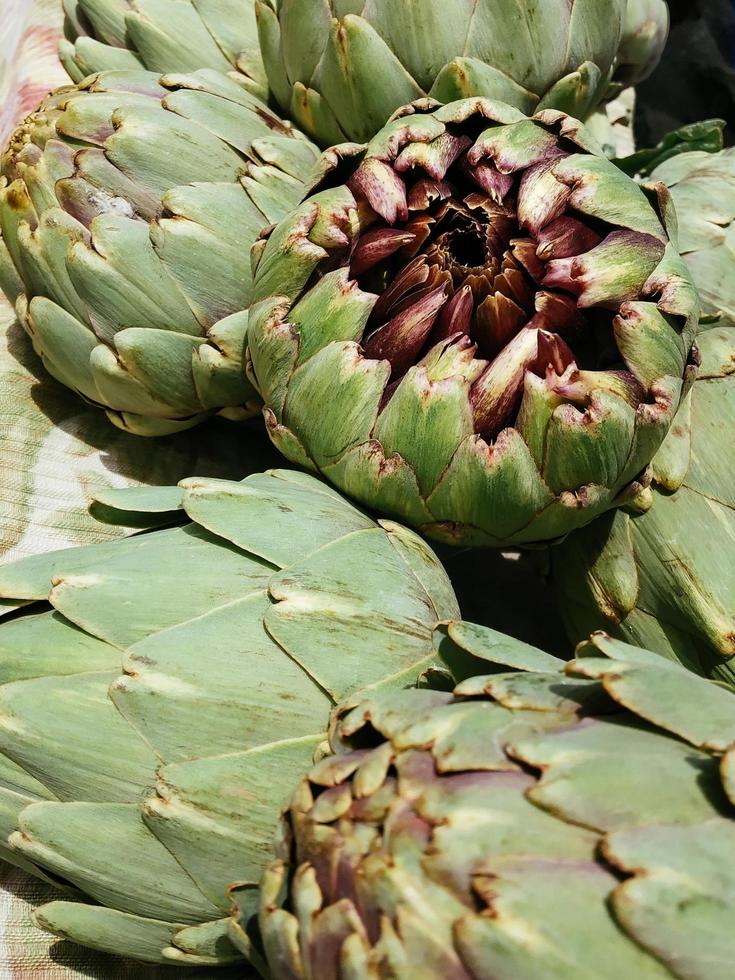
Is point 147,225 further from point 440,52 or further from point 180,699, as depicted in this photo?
point 180,699

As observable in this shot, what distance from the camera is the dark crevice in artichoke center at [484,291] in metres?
0.80

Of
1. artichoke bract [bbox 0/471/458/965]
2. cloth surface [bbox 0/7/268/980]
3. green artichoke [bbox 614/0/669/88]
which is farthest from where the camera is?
green artichoke [bbox 614/0/669/88]

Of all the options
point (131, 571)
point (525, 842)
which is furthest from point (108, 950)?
point (525, 842)

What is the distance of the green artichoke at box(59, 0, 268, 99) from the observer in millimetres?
1139

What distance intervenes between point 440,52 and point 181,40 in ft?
1.19

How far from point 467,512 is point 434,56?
465mm

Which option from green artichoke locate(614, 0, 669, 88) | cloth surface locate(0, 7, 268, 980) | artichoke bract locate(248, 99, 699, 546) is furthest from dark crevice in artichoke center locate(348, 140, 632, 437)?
green artichoke locate(614, 0, 669, 88)

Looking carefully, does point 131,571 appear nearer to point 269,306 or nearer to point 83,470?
point 269,306

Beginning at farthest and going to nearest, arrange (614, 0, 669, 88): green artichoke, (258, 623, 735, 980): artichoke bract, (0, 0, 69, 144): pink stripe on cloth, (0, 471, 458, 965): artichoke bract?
1. (0, 0, 69, 144): pink stripe on cloth
2. (614, 0, 669, 88): green artichoke
3. (0, 471, 458, 965): artichoke bract
4. (258, 623, 735, 980): artichoke bract

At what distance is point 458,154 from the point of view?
0.86m

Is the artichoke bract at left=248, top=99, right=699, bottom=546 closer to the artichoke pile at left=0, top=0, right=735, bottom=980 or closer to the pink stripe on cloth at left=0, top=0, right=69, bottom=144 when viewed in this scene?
the artichoke pile at left=0, top=0, right=735, bottom=980

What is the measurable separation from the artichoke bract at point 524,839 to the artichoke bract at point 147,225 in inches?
19.4

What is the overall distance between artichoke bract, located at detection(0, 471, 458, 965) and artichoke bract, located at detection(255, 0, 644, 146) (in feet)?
1.52

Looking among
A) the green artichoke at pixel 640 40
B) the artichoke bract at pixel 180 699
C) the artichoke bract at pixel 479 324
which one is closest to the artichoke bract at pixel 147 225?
the artichoke bract at pixel 479 324
